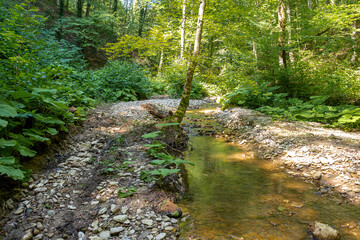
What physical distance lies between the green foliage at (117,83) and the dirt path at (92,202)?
526 centimetres

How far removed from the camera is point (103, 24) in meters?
16.7

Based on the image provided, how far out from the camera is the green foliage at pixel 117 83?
8.61 metres

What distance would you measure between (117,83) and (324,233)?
9.18 meters

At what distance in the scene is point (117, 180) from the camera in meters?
2.94

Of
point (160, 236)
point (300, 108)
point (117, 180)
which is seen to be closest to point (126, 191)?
point (117, 180)

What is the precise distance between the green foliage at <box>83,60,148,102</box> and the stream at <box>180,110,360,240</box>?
20.3 feet

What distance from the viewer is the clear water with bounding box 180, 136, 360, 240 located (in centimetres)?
230

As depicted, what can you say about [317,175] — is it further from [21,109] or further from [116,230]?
[21,109]

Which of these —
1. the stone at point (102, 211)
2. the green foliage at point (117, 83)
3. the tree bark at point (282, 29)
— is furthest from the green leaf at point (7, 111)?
the tree bark at point (282, 29)

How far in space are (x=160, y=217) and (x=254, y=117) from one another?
19.4 feet

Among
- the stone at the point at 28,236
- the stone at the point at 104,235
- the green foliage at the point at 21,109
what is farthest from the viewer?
the green foliage at the point at 21,109

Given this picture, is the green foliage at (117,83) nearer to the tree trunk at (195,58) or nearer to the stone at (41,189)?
the tree trunk at (195,58)

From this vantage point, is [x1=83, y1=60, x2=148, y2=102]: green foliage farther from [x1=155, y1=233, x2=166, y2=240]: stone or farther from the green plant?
[x1=155, y1=233, x2=166, y2=240]: stone

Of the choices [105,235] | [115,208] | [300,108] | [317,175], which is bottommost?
[105,235]
